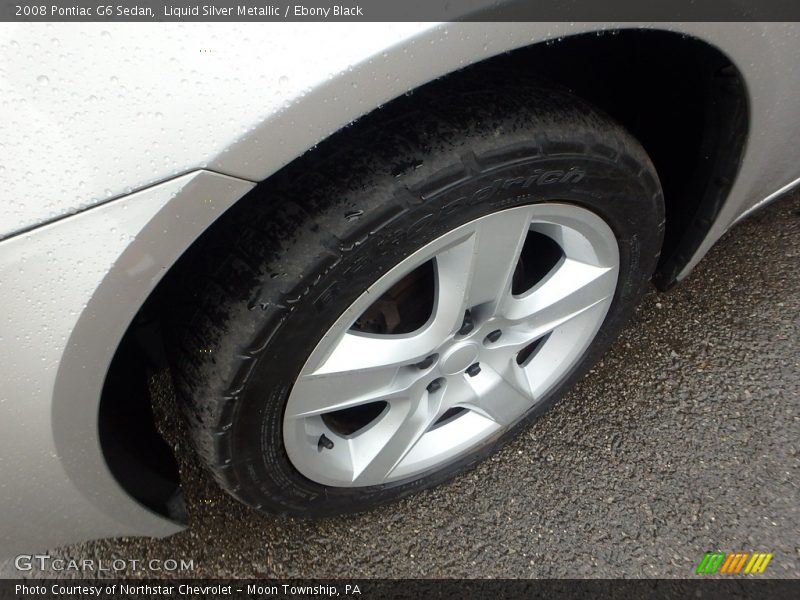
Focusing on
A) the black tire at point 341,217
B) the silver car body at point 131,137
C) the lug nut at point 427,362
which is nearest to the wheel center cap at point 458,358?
the lug nut at point 427,362

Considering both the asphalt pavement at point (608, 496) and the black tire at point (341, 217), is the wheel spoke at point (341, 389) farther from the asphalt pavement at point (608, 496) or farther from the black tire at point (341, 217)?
the asphalt pavement at point (608, 496)

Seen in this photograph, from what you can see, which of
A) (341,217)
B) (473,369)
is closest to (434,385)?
(473,369)

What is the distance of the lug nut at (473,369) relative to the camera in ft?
4.51

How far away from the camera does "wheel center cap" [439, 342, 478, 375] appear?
1.26 metres

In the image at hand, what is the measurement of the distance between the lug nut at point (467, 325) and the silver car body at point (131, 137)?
0.55m

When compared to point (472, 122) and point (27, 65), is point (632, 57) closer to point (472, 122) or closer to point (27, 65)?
point (472, 122)

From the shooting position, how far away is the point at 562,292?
1315 millimetres

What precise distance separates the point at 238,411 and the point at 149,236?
389mm

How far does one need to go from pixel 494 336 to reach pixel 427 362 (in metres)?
0.18

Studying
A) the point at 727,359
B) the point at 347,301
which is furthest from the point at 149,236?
the point at 727,359

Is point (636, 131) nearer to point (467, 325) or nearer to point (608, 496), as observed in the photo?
point (467, 325)

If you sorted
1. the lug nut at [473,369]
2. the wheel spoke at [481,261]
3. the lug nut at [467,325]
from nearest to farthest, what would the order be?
the wheel spoke at [481,261]
the lug nut at [467,325]
the lug nut at [473,369]

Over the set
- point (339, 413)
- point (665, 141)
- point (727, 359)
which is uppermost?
point (665, 141)

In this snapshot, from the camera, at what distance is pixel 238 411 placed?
105 centimetres
